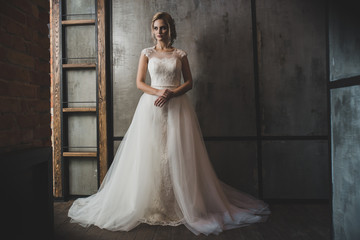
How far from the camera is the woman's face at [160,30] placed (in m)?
2.33

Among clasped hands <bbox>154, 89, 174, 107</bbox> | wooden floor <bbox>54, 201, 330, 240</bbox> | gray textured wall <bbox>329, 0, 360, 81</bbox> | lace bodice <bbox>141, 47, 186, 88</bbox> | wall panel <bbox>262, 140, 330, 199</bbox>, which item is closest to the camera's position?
gray textured wall <bbox>329, 0, 360, 81</bbox>

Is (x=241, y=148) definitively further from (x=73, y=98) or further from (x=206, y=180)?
(x=73, y=98)

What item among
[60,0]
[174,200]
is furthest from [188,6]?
[174,200]

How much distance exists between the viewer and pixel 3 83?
1.23m

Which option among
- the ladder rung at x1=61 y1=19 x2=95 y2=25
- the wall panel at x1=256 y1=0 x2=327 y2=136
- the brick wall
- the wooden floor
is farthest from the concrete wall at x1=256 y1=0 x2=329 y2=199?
the brick wall

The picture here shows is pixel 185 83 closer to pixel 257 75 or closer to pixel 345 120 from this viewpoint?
pixel 257 75

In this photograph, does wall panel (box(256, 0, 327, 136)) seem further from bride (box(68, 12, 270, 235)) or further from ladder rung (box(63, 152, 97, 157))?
ladder rung (box(63, 152, 97, 157))

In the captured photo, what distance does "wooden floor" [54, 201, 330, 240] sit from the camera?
1.84 m

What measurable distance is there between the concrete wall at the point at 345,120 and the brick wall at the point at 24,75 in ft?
5.66

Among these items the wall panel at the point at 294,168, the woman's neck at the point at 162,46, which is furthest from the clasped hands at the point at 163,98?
the wall panel at the point at 294,168

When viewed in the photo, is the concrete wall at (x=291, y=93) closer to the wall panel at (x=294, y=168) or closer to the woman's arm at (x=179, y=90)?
the wall panel at (x=294, y=168)

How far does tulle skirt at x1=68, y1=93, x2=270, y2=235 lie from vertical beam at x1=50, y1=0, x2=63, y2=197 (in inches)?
25.0

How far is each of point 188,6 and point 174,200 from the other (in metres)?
2.08

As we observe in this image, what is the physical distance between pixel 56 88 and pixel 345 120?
Answer: 277 cm
